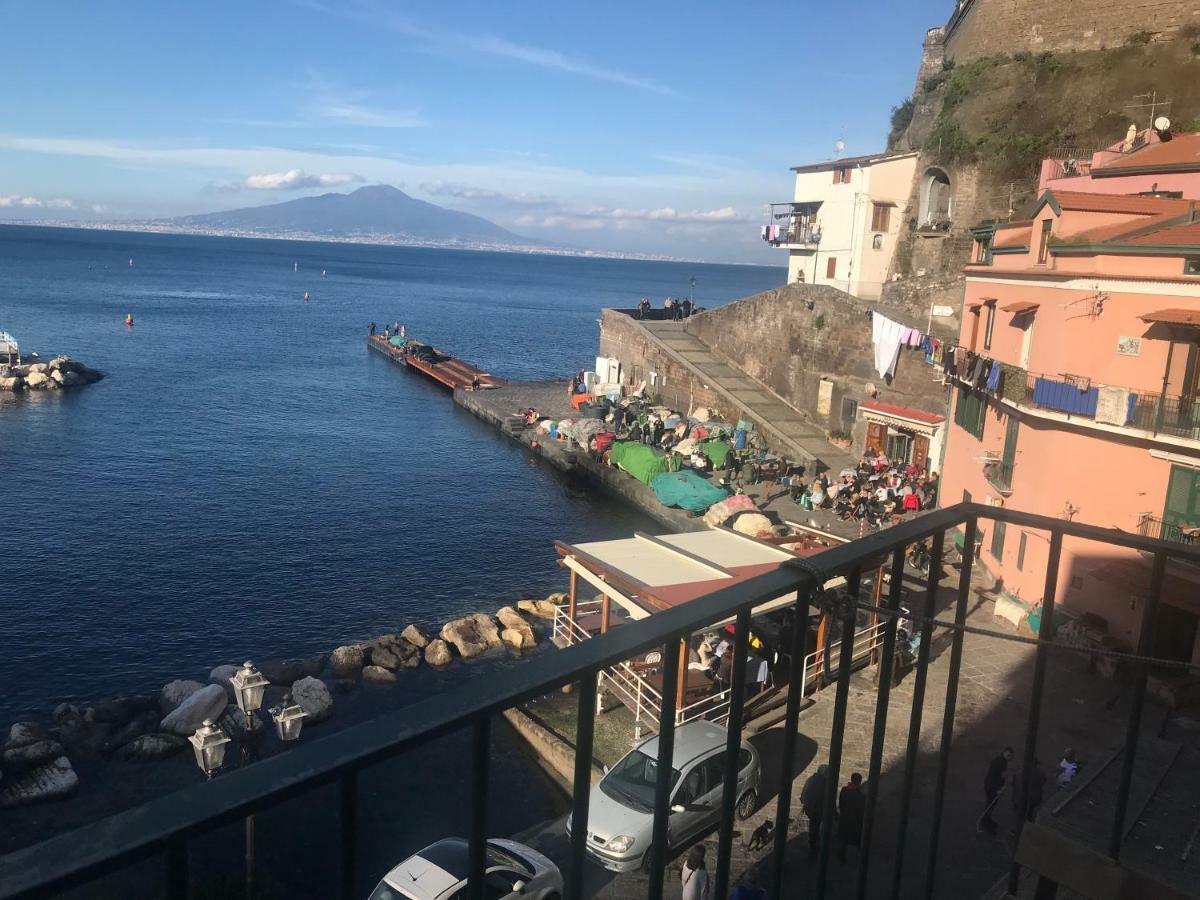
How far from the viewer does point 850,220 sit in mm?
33969

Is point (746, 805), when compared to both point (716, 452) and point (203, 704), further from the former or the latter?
point (716, 452)

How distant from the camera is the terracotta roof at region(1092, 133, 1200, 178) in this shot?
18016 mm

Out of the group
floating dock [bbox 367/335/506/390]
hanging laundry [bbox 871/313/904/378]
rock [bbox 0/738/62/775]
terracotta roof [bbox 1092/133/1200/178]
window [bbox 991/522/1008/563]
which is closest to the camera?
rock [bbox 0/738/62/775]

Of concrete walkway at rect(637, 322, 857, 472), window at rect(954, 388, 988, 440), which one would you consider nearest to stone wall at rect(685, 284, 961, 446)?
concrete walkway at rect(637, 322, 857, 472)

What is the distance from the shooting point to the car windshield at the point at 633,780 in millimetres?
7047

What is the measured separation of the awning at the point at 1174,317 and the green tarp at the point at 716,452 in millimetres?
13940

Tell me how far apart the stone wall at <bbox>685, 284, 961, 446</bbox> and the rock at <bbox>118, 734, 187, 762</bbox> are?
19348 mm

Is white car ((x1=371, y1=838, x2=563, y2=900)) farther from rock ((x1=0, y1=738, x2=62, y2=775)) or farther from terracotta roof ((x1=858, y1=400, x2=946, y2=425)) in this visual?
terracotta roof ((x1=858, y1=400, x2=946, y2=425))

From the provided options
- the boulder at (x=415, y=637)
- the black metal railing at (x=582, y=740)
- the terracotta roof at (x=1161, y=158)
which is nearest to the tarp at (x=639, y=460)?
the boulder at (x=415, y=637)

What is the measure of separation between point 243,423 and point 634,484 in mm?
16792

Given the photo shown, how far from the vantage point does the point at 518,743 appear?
12.4 m

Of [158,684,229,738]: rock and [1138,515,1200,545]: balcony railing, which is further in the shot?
[158,684,229,738]: rock

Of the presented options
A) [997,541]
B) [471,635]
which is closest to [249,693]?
[471,635]

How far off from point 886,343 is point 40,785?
21277 mm
